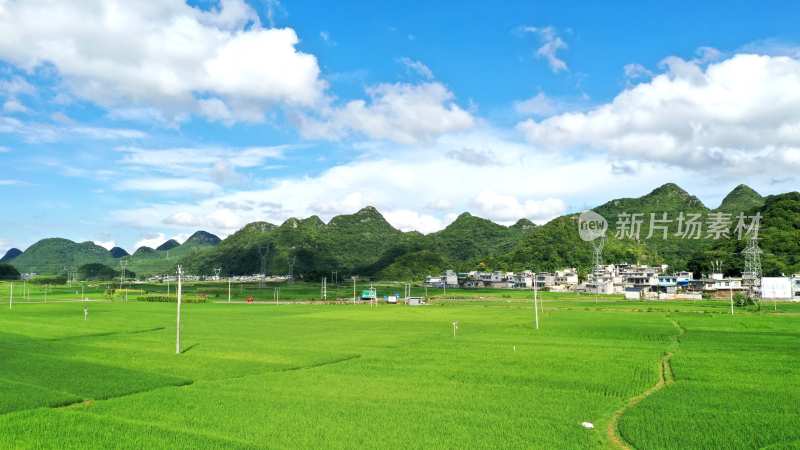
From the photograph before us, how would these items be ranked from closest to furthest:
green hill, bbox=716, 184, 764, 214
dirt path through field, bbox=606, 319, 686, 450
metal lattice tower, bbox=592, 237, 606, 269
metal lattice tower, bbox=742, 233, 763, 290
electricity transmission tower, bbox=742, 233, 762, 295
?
dirt path through field, bbox=606, 319, 686, 450 < metal lattice tower, bbox=742, 233, 763, 290 < electricity transmission tower, bbox=742, 233, 762, 295 < metal lattice tower, bbox=592, 237, 606, 269 < green hill, bbox=716, 184, 764, 214

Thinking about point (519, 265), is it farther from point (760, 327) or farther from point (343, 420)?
point (343, 420)

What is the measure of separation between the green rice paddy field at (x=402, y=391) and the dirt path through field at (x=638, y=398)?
90 millimetres

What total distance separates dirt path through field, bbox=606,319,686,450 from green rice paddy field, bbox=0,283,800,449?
0.09m

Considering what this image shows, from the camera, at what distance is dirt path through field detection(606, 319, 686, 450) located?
1415 centimetres

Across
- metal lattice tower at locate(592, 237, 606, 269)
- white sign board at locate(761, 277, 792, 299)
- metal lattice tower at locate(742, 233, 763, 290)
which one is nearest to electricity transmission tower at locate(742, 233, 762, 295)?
metal lattice tower at locate(742, 233, 763, 290)

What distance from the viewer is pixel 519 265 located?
16162 cm

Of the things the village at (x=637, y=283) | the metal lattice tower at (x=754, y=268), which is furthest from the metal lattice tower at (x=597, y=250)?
the metal lattice tower at (x=754, y=268)

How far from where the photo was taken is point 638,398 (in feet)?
62.5

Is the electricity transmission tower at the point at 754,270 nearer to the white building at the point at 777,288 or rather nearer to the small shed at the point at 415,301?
the white building at the point at 777,288

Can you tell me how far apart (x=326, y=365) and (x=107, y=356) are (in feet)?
38.5

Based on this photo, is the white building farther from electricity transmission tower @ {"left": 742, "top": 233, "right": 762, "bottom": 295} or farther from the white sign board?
electricity transmission tower @ {"left": 742, "top": 233, "right": 762, "bottom": 295}

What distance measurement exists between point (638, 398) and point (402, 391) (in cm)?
812

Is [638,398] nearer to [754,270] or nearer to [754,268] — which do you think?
[754,270]

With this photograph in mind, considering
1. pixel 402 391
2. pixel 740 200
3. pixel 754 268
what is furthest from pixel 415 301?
pixel 740 200
